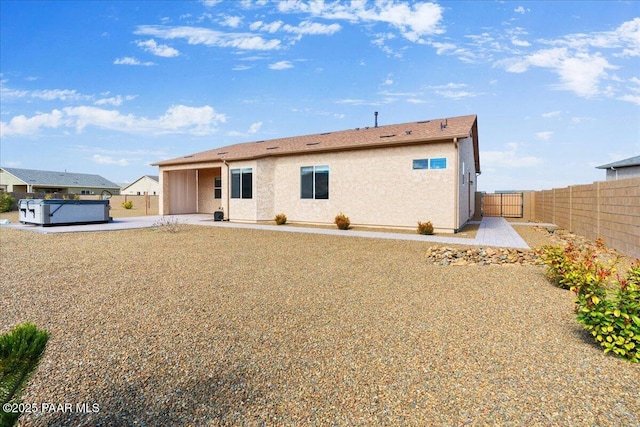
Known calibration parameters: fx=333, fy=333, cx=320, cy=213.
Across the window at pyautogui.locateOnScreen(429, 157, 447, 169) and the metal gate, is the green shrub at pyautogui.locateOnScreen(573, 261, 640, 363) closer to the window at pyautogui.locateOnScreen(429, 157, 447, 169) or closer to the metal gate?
the window at pyautogui.locateOnScreen(429, 157, 447, 169)

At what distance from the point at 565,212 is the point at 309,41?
45.5 ft

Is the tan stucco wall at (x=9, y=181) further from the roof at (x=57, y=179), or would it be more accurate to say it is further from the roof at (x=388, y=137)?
the roof at (x=388, y=137)

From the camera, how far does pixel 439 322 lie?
422cm

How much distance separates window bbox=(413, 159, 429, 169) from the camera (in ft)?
42.8

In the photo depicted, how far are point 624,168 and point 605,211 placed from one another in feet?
61.2

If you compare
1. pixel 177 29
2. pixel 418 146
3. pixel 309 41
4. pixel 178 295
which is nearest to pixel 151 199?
pixel 177 29

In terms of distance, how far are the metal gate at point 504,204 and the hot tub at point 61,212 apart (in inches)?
922

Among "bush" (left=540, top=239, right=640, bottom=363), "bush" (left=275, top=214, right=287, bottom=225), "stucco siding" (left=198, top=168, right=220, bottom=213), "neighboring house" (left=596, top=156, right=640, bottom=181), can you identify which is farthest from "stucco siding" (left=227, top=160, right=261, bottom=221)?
"neighboring house" (left=596, top=156, right=640, bottom=181)

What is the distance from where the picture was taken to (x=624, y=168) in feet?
76.8

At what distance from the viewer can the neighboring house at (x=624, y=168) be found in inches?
870

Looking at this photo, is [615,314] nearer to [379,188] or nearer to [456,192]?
[456,192]

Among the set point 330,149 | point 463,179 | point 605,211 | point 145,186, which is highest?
point 145,186

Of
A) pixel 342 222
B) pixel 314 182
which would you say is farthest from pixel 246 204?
pixel 342 222

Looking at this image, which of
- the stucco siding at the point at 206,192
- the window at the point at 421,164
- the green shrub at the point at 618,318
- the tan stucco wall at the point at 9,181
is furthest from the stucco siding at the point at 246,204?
the tan stucco wall at the point at 9,181
